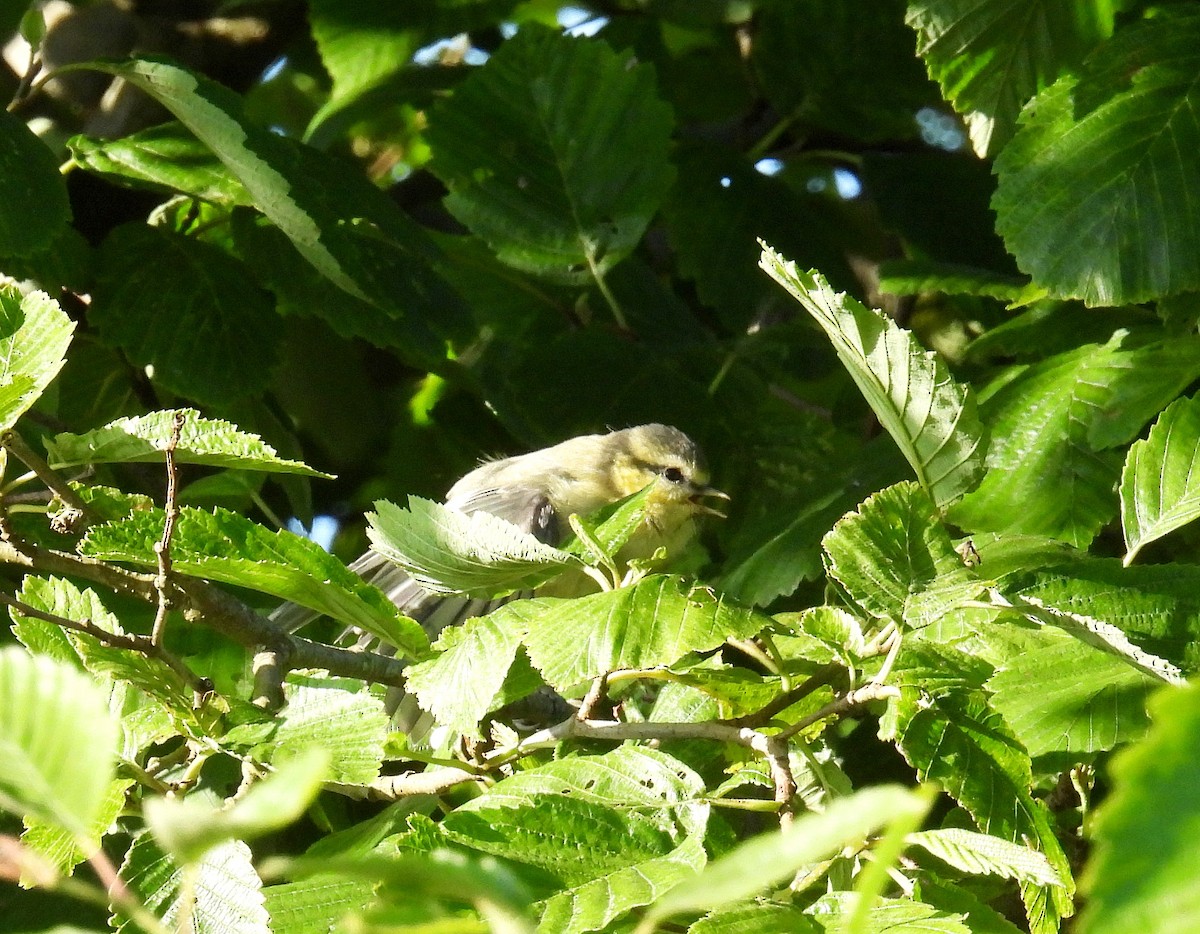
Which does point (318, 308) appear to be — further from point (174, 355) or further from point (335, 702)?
point (335, 702)

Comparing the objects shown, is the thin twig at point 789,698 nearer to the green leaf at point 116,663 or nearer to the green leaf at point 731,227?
the green leaf at point 116,663

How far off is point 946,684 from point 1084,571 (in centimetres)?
26

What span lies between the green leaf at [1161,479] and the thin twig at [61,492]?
1619mm

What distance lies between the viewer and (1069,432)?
3148 millimetres

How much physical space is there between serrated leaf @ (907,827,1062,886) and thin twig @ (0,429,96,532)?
135 centimetres

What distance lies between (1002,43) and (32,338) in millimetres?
2413

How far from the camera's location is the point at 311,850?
2387 mm

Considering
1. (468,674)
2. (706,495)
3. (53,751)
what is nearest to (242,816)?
(53,751)

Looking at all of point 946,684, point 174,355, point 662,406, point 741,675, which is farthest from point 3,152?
point 946,684

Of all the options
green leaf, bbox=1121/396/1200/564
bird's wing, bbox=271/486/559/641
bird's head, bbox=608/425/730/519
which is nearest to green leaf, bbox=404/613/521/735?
green leaf, bbox=1121/396/1200/564

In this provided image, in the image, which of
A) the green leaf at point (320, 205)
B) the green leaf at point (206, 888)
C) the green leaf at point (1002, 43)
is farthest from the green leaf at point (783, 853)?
the green leaf at point (1002, 43)

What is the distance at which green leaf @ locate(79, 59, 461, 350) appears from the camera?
3137 mm

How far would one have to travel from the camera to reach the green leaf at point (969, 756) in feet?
6.11

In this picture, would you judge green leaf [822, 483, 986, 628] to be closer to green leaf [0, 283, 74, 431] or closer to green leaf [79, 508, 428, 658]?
green leaf [79, 508, 428, 658]
